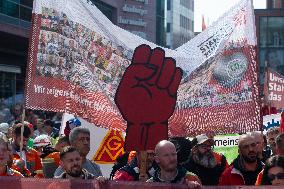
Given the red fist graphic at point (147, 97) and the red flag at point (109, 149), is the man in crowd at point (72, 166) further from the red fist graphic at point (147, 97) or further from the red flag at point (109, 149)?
the red flag at point (109, 149)

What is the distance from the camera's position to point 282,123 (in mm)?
7852

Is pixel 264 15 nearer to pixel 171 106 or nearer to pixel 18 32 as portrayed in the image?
pixel 18 32

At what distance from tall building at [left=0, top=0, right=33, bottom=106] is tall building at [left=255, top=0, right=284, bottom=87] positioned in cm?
3501

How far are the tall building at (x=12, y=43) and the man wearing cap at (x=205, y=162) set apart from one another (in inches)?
876

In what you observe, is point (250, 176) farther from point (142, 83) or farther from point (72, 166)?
point (72, 166)

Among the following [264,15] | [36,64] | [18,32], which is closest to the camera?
[36,64]

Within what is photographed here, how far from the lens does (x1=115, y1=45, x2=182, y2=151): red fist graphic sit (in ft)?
20.1

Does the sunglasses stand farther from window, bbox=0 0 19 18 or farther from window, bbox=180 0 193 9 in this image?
window, bbox=180 0 193 9

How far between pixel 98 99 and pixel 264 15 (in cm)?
6306

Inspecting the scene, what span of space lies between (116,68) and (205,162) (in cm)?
130

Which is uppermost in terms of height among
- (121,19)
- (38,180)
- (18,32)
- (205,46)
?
(121,19)

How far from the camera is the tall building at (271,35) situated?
218 ft

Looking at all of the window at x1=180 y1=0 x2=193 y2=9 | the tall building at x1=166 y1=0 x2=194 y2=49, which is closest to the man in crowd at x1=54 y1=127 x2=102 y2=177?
the tall building at x1=166 y1=0 x2=194 y2=49

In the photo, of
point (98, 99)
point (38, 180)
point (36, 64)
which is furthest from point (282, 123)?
point (38, 180)
